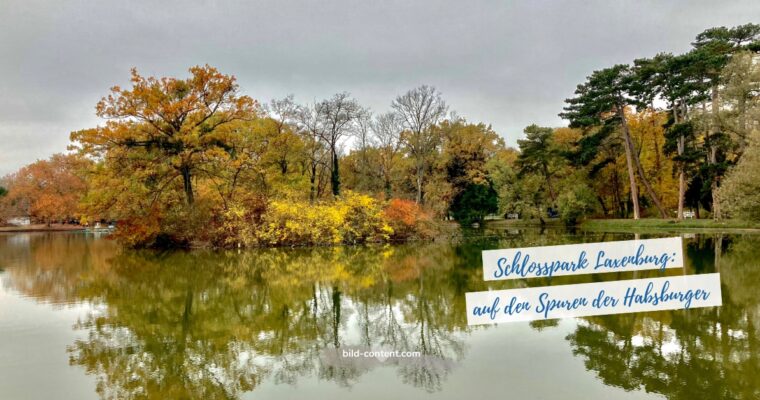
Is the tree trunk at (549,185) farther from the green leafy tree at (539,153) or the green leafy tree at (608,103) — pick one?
the green leafy tree at (608,103)

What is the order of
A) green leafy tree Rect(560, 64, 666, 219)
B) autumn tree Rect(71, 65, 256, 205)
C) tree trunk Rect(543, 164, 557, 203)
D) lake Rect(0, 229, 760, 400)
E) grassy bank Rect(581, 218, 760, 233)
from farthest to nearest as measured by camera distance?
1. tree trunk Rect(543, 164, 557, 203)
2. green leafy tree Rect(560, 64, 666, 219)
3. grassy bank Rect(581, 218, 760, 233)
4. autumn tree Rect(71, 65, 256, 205)
5. lake Rect(0, 229, 760, 400)

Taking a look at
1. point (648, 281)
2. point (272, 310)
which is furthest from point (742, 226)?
point (272, 310)

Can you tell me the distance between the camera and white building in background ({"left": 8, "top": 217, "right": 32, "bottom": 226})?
196 ft

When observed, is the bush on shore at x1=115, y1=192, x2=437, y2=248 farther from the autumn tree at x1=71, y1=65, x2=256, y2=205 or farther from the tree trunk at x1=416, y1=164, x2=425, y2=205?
the tree trunk at x1=416, y1=164, x2=425, y2=205

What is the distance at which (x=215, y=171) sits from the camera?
23.8m

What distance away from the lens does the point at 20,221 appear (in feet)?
204

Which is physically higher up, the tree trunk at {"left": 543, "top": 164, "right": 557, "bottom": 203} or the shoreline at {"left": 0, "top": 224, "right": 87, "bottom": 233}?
the tree trunk at {"left": 543, "top": 164, "right": 557, "bottom": 203}

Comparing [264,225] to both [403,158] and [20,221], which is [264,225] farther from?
[20,221]

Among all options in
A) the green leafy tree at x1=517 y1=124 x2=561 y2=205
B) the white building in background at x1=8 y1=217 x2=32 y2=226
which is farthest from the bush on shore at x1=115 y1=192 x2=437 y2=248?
the white building in background at x1=8 y1=217 x2=32 y2=226

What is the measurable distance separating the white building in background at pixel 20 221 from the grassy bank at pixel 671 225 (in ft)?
226

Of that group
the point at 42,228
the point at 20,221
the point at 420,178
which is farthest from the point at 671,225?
the point at 20,221

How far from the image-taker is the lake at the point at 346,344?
5.05 metres

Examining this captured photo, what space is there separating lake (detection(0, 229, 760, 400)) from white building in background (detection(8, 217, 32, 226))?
61.2 metres

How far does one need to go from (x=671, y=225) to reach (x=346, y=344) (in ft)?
101
